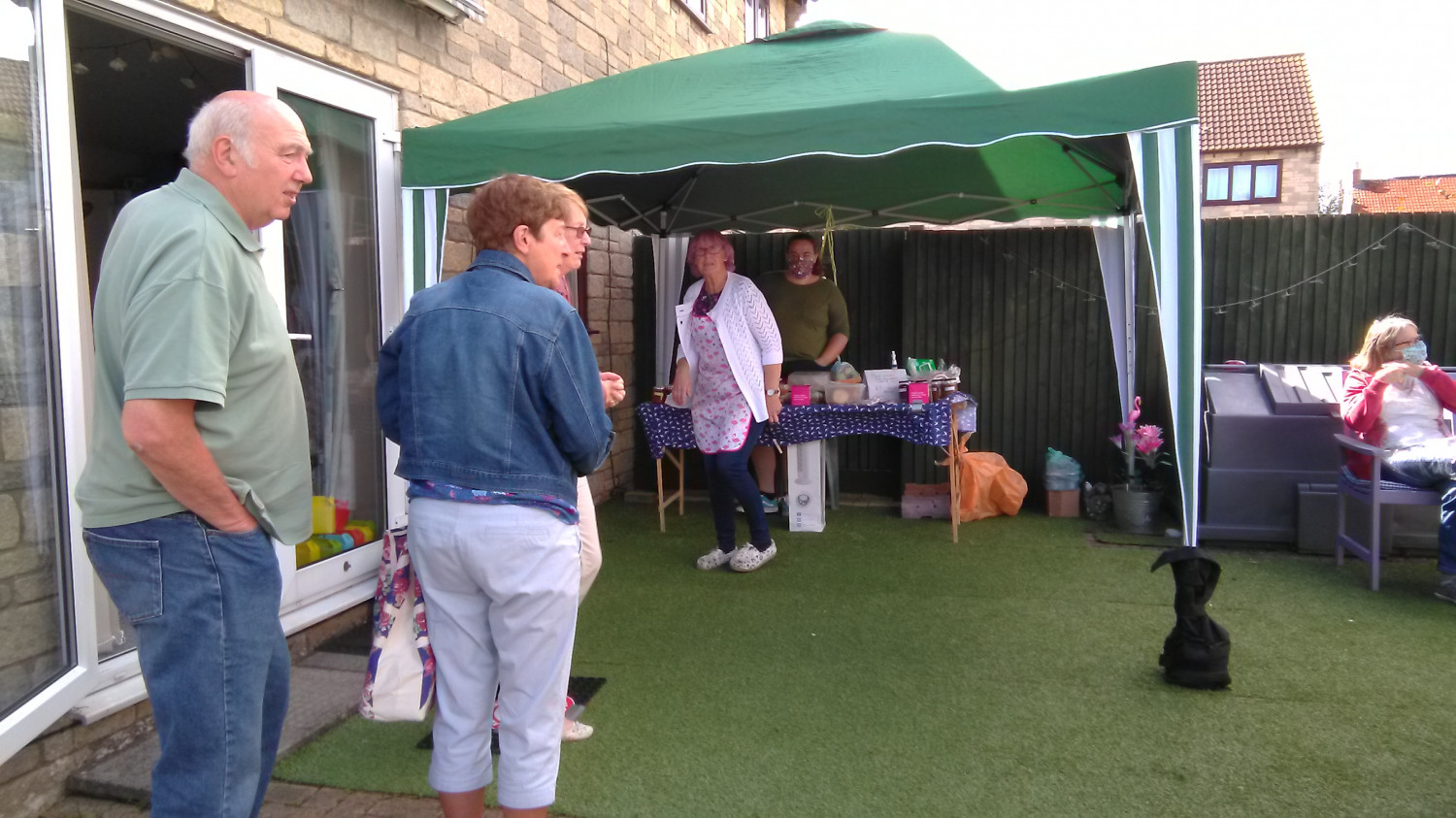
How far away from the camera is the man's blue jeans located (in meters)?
1.75

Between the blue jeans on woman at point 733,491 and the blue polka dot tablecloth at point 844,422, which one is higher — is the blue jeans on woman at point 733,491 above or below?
below

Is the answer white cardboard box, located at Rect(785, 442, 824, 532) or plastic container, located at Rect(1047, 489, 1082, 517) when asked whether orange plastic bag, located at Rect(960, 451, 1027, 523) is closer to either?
plastic container, located at Rect(1047, 489, 1082, 517)

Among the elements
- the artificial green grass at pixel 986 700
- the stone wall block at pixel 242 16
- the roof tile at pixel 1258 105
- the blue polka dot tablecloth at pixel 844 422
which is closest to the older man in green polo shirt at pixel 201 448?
the artificial green grass at pixel 986 700

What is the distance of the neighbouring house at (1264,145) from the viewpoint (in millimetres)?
23578

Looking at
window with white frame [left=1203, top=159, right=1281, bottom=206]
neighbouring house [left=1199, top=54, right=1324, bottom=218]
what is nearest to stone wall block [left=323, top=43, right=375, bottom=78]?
neighbouring house [left=1199, top=54, right=1324, bottom=218]

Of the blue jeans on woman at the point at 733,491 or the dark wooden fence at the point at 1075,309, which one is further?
the dark wooden fence at the point at 1075,309

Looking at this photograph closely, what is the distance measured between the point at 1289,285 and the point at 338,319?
5.83m

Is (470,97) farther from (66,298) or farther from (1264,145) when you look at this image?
(1264,145)

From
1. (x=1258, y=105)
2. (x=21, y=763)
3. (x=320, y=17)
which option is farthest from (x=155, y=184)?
(x=1258, y=105)

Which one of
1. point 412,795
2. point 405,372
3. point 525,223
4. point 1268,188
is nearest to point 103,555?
point 405,372

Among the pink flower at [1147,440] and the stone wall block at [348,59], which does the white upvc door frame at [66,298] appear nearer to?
the stone wall block at [348,59]

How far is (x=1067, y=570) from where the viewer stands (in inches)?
196

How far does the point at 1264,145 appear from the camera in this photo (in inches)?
930

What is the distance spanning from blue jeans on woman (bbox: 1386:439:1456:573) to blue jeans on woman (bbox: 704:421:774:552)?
117 inches
